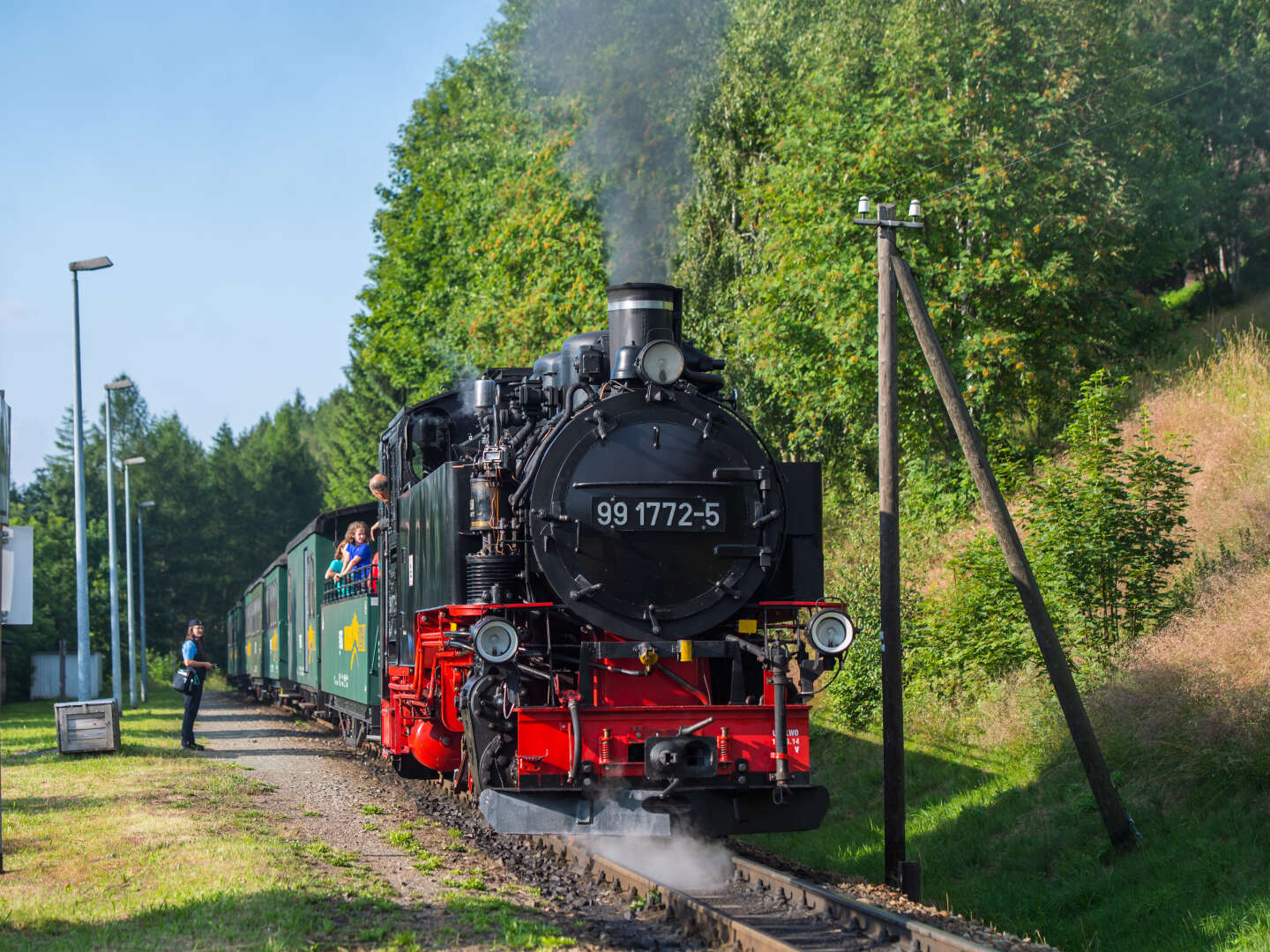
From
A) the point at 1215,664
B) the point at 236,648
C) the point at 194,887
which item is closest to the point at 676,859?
the point at 194,887

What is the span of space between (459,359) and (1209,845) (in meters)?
23.6

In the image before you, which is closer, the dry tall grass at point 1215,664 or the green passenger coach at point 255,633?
the dry tall grass at point 1215,664

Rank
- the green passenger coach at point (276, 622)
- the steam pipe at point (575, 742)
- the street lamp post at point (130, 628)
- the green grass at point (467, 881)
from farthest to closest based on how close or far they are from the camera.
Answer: the street lamp post at point (130, 628) < the green passenger coach at point (276, 622) < the green grass at point (467, 881) < the steam pipe at point (575, 742)

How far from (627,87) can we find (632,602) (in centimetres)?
813

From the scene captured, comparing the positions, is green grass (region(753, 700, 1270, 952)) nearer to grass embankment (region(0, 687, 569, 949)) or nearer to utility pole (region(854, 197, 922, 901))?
utility pole (region(854, 197, 922, 901))

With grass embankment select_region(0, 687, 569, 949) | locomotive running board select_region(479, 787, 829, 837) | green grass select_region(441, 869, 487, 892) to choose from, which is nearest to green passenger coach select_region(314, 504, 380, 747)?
grass embankment select_region(0, 687, 569, 949)

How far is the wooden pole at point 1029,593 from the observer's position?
9.02 m

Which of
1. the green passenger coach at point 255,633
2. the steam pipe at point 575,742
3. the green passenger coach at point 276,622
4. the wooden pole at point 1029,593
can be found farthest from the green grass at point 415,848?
the green passenger coach at point 255,633

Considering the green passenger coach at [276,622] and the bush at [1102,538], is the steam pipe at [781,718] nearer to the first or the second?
the bush at [1102,538]

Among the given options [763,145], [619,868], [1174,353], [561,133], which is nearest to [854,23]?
[763,145]

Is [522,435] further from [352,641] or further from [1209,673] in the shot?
[352,641]

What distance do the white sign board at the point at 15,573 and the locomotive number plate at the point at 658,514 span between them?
11.1ft

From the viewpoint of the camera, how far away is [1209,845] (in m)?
8.43

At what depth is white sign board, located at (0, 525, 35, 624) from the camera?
751cm
